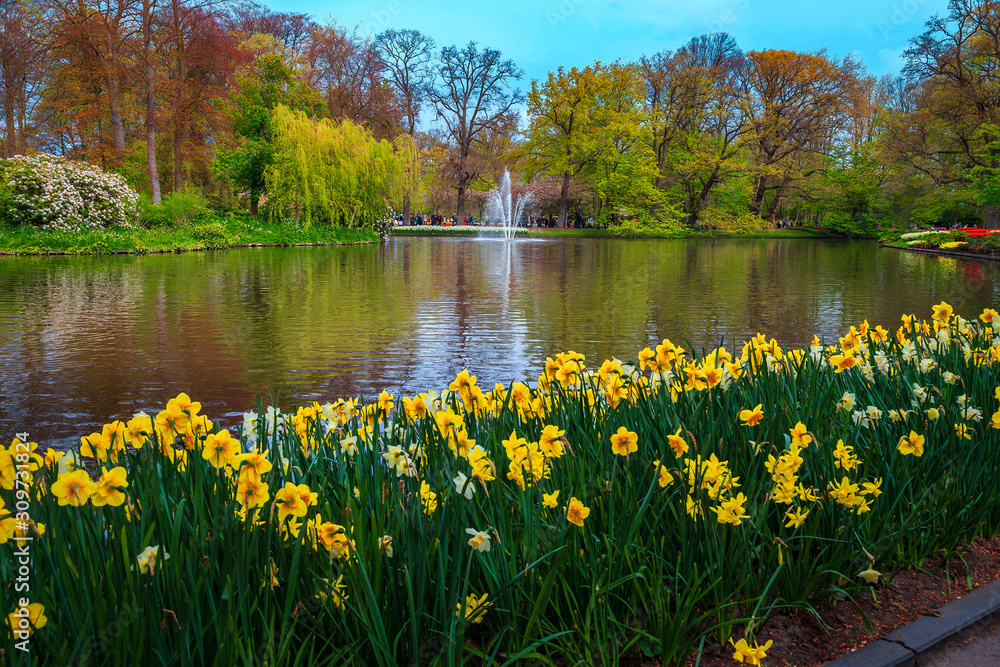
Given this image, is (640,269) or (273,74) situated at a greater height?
(273,74)

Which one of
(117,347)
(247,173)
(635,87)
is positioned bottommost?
(117,347)

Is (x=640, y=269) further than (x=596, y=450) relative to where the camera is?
Yes

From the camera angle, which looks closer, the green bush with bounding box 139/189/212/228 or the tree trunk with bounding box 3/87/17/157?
the green bush with bounding box 139/189/212/228

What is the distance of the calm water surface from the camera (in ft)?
17.9

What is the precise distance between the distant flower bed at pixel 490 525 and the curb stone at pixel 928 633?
0.18m

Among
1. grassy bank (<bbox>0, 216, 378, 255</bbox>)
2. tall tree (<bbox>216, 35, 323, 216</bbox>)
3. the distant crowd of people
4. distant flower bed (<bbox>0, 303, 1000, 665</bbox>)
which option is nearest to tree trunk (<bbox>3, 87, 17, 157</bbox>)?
tall tree (<bbox>216, 35, 323, 216</bbox>)

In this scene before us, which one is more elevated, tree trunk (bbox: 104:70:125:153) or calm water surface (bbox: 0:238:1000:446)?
tree trunk (bbox: 104:70:125:153)

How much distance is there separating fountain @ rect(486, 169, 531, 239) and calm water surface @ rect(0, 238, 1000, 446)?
130ft

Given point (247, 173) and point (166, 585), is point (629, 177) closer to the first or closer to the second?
point (247, 173)

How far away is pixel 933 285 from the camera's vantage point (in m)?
13.6

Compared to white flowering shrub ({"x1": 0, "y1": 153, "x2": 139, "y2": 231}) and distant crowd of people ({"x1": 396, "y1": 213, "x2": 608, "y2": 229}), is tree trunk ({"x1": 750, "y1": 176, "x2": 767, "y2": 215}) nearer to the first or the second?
distant crowd of people ({"x1": 396, "y1": 213, "x2": 608, "y2": 229})

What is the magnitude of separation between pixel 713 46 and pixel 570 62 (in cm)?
1193

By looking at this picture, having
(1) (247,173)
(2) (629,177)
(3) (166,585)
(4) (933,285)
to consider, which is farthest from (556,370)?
(2) (629,177)

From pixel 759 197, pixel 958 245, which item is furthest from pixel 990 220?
pixel 759 197
